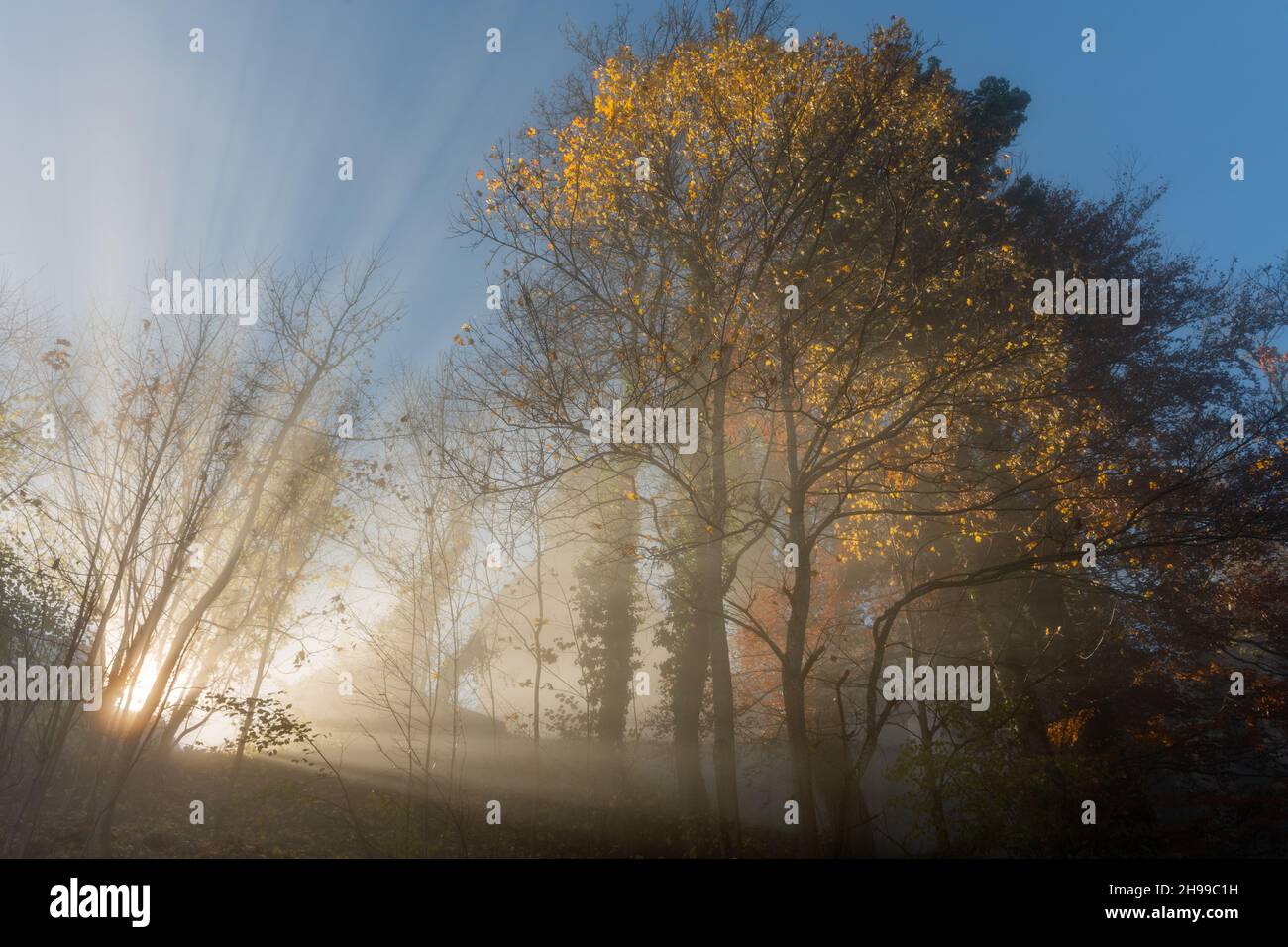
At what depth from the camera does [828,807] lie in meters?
16.1

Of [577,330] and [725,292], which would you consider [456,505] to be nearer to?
[577,330]

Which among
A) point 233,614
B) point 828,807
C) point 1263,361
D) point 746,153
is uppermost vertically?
point 1263,361

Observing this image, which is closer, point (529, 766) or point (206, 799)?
point (206, 799)

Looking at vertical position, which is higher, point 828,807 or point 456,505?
point 456,505

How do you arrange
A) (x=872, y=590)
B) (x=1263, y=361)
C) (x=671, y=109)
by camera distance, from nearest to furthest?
(x=671, y=109) < (x=1263, y=361) < (x=872, y=590)

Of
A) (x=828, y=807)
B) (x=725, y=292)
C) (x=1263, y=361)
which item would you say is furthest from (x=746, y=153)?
(x=1263, y=361)

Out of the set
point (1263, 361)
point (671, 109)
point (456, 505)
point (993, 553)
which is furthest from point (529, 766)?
point (1263, 361)

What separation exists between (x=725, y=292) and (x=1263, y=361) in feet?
67.2

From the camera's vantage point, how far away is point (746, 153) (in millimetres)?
6918
